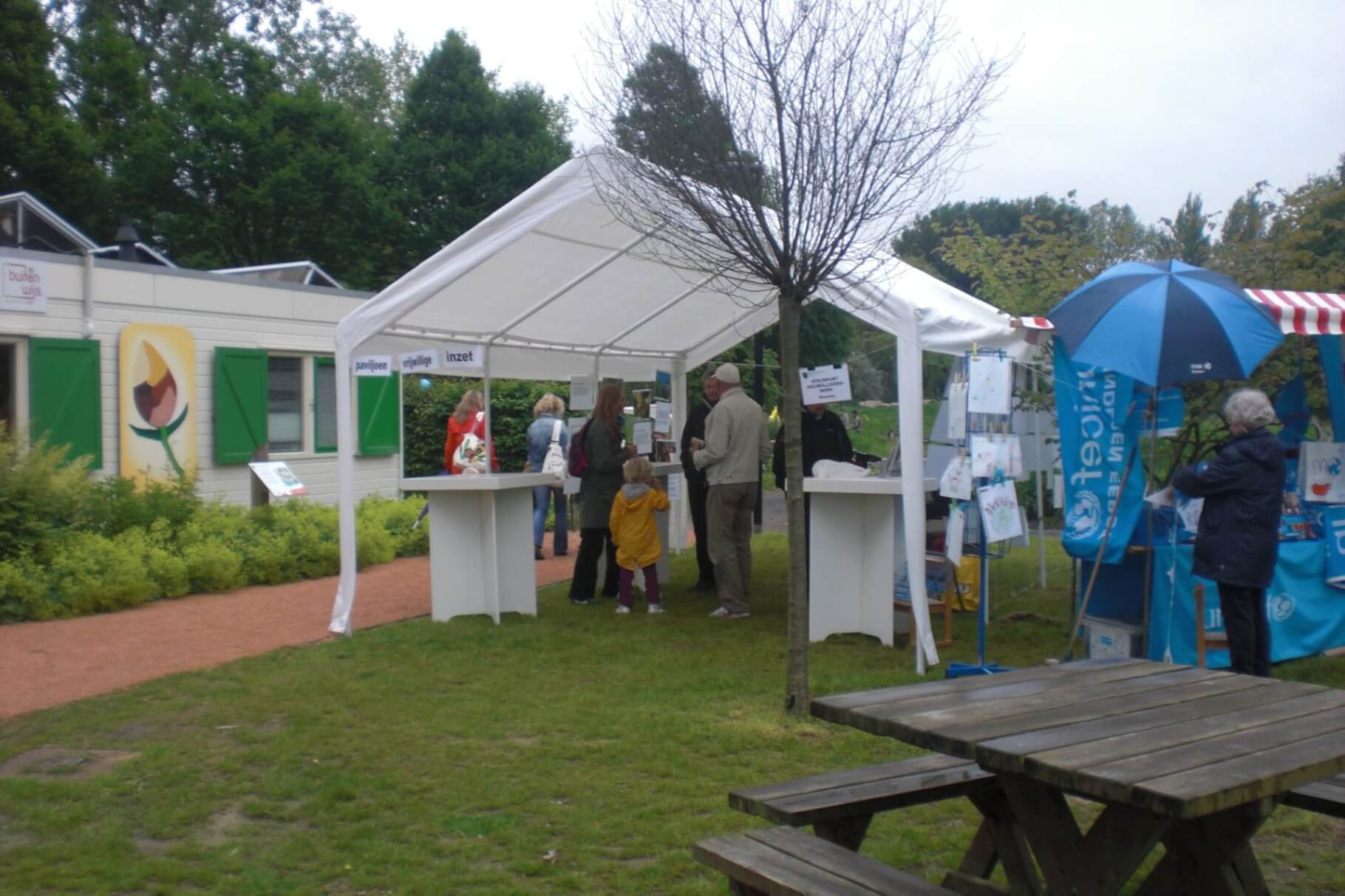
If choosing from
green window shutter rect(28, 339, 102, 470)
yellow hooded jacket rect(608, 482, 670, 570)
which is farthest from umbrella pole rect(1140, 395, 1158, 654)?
green window shutter rect(28, 339, 102, 470)

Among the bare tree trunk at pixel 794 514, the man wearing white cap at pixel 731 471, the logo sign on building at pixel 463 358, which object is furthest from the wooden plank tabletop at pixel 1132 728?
the logo sign on building at pixel 463 358

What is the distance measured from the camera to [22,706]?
6.62 metres

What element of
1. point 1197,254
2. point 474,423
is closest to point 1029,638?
point 1197,254

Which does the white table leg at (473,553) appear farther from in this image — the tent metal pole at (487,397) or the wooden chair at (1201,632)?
the wooden chair at (1201,632)

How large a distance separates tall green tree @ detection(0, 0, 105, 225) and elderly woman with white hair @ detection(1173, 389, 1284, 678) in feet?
95.2

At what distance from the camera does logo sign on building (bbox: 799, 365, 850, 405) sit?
25.9ft

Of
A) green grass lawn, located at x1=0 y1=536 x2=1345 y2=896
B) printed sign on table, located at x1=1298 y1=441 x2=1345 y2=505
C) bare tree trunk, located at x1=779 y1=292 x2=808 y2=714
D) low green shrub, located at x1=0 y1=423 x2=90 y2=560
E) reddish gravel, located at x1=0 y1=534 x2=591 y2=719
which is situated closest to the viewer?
green grass lawn, located at x1=0 y1=536 x2=1345 y2=896

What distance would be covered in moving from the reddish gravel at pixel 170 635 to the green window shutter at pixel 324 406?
12.5 ft

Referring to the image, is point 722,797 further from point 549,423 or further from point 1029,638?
point 549,423

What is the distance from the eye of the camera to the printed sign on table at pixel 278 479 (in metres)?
13.2

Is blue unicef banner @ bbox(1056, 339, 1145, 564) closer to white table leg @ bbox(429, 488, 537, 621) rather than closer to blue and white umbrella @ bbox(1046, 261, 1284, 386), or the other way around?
blue and white umbrella @ bbox(1046, 261, 1284, 386)

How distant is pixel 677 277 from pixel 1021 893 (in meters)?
7.47

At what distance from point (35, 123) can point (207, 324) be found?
63.3 ft

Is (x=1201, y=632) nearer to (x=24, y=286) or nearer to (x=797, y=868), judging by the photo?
(x=797, y=868)
